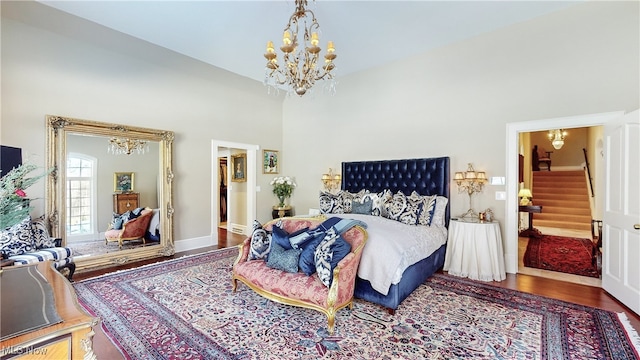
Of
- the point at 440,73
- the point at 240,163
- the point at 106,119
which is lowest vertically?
the point at 240,163

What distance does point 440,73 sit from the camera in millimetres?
4324

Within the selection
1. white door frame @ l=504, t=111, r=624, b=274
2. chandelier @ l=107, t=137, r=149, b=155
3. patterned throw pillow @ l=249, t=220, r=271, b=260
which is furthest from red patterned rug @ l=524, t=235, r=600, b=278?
chandelier @ l=107, t=137, r=149, b=155

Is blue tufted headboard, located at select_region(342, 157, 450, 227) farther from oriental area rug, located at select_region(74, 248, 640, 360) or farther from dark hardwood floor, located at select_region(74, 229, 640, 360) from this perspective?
oriental area rug, located at select_region(74, 248, 640, 360)

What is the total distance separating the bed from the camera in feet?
8.82

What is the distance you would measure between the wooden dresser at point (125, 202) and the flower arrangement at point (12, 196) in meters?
3.07

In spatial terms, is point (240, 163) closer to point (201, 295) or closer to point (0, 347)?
point (201, 295)

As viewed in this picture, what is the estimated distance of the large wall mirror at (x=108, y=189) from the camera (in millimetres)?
3672

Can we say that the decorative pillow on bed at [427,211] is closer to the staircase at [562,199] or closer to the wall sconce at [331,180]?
the wall sconce at [331,180]

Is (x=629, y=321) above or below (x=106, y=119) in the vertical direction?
below

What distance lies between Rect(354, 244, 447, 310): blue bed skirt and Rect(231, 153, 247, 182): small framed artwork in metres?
4.42

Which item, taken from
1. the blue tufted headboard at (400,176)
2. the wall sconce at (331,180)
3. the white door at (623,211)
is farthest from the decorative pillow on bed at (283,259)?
the white door at (623,211)

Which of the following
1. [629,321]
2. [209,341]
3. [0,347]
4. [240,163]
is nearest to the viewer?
[0,347]

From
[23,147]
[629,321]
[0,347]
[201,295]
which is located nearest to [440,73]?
[629,321]

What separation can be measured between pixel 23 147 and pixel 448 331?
514 cm
